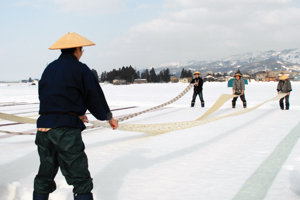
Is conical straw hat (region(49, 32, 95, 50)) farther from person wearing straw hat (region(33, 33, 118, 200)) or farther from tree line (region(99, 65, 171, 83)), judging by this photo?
tree line (region(99, 65, 171, 83))

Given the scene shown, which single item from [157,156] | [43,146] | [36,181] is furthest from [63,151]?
[157,156]

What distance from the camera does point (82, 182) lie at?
90.8 inches

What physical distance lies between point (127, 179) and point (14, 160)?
211cm

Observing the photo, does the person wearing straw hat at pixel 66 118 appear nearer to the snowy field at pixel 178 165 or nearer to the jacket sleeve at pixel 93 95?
the jacket sleeve at pixel 93 95

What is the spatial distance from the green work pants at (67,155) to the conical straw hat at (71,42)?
711 mm

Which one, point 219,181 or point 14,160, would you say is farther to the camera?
point 14,160

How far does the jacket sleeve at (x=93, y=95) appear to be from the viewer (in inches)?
93.7

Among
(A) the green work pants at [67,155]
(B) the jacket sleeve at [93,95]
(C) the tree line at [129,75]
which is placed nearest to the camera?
(A) the green work pants at [67,155]

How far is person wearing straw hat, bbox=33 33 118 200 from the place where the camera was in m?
2.29

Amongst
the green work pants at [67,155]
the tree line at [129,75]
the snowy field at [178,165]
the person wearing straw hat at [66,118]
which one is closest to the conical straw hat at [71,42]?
the person wearing straw hat at [66,118]

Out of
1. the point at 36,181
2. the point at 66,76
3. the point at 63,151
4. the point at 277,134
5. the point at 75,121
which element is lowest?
the point at 277,134

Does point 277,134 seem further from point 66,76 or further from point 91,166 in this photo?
point 66,76

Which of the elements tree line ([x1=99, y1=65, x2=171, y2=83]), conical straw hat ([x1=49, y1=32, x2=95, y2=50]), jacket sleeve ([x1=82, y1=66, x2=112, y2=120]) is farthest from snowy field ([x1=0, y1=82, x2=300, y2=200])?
tree line ([x1=99, y1=65, x2=171, y2=83])

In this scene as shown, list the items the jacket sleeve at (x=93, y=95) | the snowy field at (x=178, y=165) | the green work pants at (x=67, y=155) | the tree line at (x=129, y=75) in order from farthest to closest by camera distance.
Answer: the tree line at (x=129, y=75) → the snowy field at (x=178, y=165) → the jacket sleeve at (x=93, y=95) → the green work pants at (x=67, y=155)
